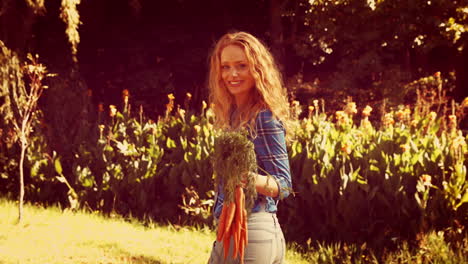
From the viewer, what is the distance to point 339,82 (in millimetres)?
12328

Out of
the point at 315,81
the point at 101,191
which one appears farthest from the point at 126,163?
the point at 315,81

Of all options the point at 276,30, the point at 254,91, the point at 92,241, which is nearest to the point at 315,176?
the point at 92,241

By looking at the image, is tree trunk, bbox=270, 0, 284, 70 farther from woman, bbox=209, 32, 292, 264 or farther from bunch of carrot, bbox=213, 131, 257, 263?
bunch of carrot, bbox=213, 131, 257, 263

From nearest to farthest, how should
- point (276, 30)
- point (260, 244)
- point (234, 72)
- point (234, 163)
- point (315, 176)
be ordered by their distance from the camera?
point (234, 163)
point (260, 244)
point (234, 72)
point (315, 176)
point (276, 30)

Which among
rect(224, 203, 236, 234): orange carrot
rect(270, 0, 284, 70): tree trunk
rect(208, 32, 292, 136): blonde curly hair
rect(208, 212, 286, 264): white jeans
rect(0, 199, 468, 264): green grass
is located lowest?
rect(0, 199, 468, 264): green grass

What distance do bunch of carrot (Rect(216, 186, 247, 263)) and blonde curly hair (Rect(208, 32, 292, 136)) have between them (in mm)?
353

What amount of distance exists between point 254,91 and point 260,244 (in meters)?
0.67

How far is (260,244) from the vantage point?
1.96 metres

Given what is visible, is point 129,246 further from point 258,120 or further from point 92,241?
point 258,120

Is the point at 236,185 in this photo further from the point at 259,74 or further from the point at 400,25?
the point at 400,25

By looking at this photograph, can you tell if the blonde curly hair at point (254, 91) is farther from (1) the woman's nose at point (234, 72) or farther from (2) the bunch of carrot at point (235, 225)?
(2) the bunch of carrot at point (235, 225)

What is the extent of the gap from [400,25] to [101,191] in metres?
8.96

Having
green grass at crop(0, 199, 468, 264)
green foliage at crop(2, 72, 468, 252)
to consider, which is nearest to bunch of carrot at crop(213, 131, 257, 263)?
green foliage at crop(2, 72, 468, 252)

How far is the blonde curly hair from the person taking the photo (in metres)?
2.08
